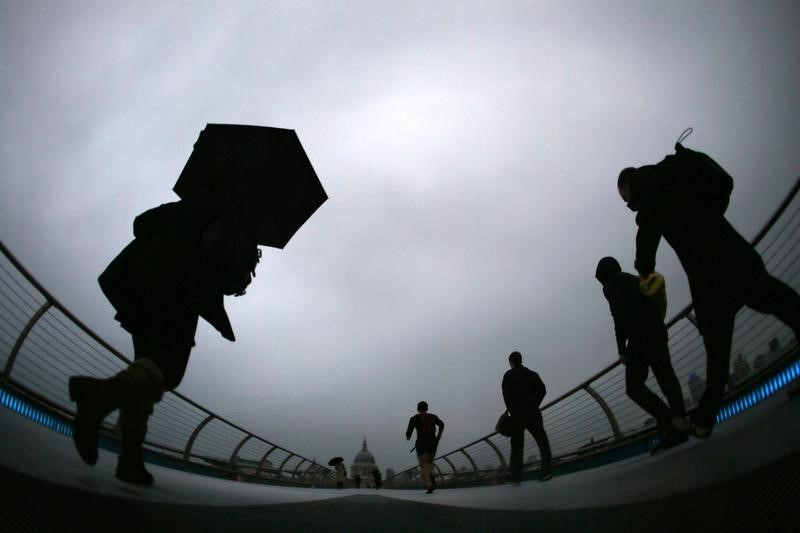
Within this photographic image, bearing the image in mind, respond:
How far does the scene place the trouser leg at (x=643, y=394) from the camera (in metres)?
3.11

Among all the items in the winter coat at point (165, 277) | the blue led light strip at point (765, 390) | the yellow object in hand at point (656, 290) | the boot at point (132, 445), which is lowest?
the boot at point (132, 445)

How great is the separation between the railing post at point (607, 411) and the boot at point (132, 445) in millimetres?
6022

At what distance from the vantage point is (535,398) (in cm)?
487

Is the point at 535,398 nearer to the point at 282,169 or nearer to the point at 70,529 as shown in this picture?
the point at 282,169

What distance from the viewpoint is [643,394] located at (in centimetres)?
316

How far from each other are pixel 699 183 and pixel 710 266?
1.48ft

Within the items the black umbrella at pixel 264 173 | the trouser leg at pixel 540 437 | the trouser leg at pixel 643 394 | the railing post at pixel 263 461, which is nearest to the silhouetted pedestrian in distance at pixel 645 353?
the trouser leg at pixel 643 394

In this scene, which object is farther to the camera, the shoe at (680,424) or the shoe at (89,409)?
the shoe at (680,424)

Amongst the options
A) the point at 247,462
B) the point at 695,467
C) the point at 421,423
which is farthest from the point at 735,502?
the point at 247,462

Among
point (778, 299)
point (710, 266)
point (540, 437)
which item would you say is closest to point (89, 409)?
point (710, 266)

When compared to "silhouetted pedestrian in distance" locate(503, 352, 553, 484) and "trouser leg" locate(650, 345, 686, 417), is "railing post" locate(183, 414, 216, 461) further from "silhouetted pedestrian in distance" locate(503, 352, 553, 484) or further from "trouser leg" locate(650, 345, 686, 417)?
"trouser leg" locate(650, 345, 686, 417)

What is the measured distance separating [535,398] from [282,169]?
389 cm

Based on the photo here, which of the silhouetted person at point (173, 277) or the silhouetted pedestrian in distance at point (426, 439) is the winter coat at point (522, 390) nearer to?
the silhouetted pedestrian in distance at point (426, 439)

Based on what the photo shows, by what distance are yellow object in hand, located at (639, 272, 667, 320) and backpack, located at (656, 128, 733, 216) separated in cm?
59
